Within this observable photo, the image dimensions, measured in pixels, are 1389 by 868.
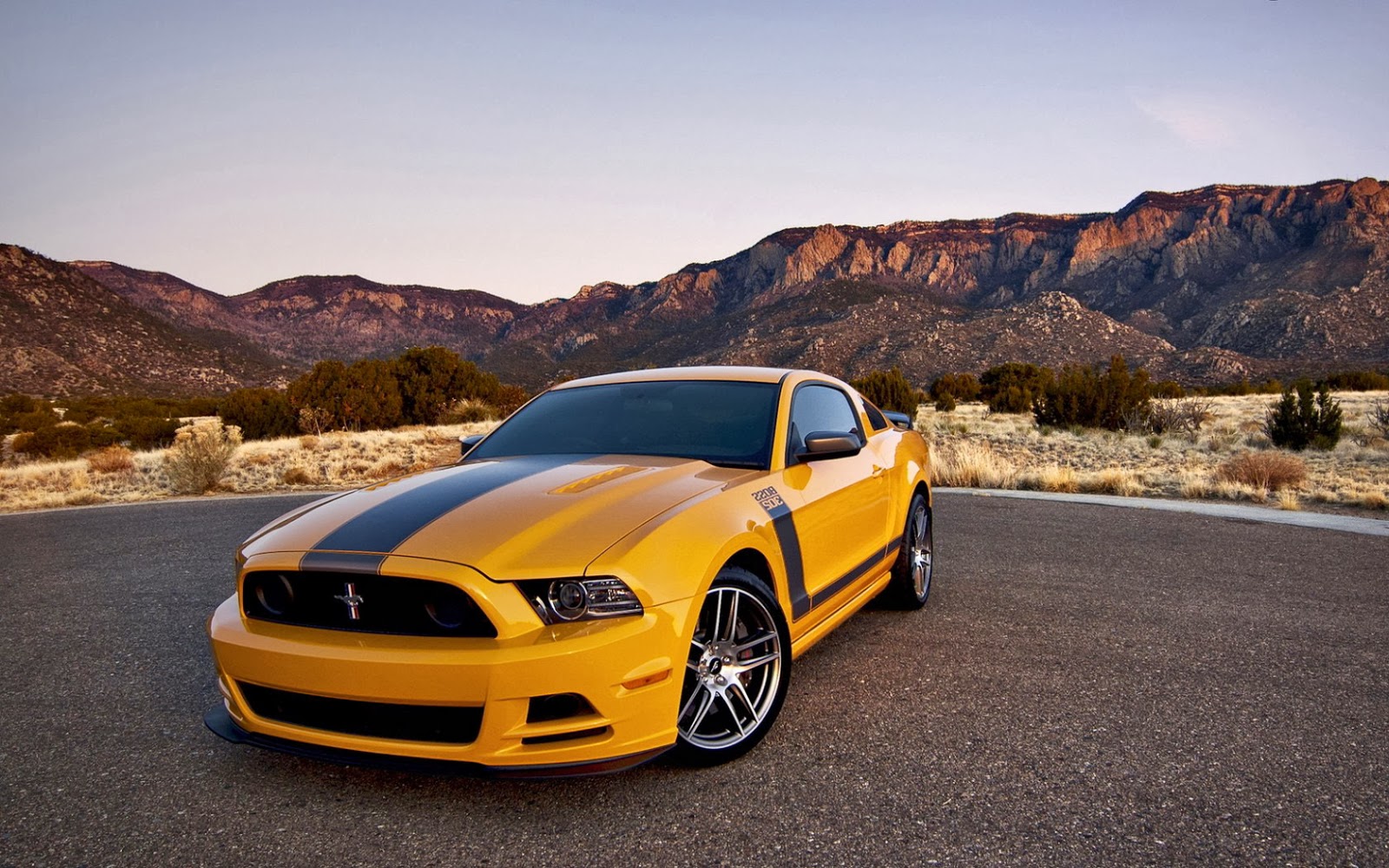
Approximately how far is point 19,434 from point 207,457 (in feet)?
61.6

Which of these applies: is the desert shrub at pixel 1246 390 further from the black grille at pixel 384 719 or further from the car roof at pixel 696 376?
the black grille at pixel 384 719

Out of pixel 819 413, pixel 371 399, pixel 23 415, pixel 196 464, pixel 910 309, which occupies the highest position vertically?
pixel 910 309

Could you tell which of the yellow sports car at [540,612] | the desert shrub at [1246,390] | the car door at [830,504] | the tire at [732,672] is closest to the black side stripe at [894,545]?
the car door at [830,504]

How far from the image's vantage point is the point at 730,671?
3.30m

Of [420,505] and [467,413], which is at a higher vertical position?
[420,505]

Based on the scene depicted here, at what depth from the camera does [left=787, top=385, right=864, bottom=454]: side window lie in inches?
174

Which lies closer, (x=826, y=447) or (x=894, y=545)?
(x=826, y=447)

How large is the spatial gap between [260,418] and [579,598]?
33.8m

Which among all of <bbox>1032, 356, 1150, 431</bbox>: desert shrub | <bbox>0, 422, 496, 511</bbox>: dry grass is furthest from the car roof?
<bbox>1032, 356, 1150, 431</bbox>: desert shrub

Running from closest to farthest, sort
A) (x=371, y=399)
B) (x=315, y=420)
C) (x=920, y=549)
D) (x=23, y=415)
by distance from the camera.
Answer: (x=920, y=549) < (x=315, y=420) < (x=371, y=399) < (x=23, y=415)

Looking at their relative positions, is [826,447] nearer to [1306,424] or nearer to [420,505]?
[420,505]

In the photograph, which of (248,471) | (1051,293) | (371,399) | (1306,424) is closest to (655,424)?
(248,471)

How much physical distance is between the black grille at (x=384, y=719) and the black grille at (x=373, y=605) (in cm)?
23

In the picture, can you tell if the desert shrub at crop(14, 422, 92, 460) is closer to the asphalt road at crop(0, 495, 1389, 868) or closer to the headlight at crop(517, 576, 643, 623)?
the asphalt road at crop(0, 495, 1389, 868)
